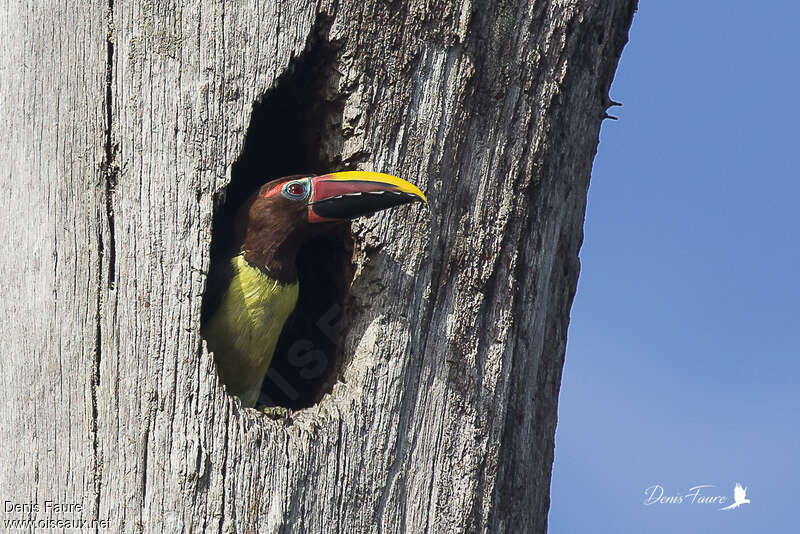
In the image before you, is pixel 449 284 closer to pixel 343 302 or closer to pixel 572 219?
pixel 343 302

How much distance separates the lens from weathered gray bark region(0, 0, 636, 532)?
3752mm

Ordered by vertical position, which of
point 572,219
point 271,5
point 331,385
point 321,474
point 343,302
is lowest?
point 321,474

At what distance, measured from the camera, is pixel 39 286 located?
3.87 m

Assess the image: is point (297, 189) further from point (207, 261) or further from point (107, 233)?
point (107, 233)

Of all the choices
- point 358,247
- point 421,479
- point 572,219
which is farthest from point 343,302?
point 572,219

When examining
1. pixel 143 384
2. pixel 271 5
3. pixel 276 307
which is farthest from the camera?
pixel 276 307

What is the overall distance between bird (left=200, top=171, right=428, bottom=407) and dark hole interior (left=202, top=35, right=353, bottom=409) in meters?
0.06

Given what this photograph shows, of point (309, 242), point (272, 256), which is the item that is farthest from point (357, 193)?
point (309, 242)

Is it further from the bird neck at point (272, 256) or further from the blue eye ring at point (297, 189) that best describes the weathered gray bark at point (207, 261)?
the bird neck at point (272, 256)

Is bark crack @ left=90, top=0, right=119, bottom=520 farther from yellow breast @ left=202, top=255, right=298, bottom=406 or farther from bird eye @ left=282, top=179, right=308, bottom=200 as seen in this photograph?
yellow breast @ left=202, top=255, right=298, bottom=406

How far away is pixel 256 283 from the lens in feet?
15.8

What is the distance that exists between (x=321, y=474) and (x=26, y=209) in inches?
55.9

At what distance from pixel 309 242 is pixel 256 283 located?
0.53 m

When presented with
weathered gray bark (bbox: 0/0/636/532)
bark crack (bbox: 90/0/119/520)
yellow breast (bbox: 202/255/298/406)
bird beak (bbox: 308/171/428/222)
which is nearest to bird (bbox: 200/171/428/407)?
yellow breast (bbox: 202/255/298/406)
